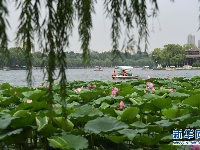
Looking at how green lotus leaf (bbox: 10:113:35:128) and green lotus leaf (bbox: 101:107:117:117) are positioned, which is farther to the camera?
green lotus leaf (bbox: 101:107:117:117)

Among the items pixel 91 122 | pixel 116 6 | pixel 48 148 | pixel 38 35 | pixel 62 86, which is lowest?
pixel 48 148

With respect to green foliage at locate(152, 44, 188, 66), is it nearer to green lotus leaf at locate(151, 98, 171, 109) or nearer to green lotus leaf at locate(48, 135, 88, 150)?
green lotus leaf at locate(151, 98, 171, 109)

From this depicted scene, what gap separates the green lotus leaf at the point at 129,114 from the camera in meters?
1.99

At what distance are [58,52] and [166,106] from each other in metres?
1.47

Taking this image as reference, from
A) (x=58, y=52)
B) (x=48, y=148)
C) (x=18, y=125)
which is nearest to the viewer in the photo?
(x=58, y=52)

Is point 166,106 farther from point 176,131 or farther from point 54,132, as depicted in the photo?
point 54,132

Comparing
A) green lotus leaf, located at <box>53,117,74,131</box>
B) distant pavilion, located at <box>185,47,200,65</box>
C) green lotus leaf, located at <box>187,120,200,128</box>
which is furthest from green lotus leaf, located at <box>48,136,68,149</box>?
Result: distant pavilion, located at <box>185,47,200,65</box>

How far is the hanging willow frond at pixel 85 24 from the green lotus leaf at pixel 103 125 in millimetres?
582

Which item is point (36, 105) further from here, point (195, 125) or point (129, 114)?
point (195, 125)

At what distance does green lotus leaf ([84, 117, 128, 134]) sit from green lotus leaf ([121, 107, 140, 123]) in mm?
245

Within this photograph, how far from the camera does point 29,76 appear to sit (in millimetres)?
1046

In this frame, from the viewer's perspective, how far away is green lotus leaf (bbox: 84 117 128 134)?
1675 millimetres

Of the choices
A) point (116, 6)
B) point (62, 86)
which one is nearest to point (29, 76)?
point (62, 86)

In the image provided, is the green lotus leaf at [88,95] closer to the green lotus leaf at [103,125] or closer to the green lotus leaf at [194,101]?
the green lotus leaf at [194,101]
